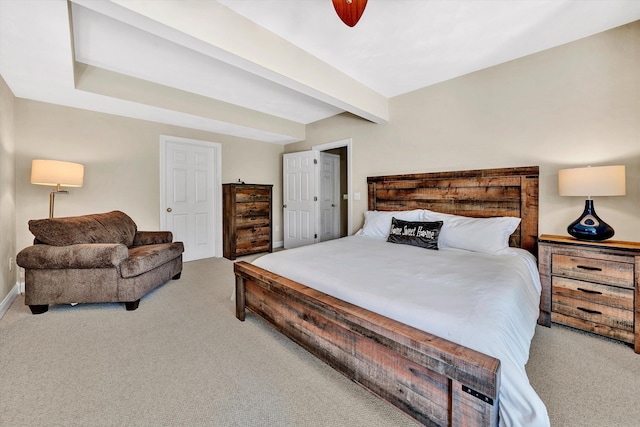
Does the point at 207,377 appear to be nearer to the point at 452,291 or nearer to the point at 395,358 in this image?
the point at 395,358

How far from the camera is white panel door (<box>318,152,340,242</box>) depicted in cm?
571

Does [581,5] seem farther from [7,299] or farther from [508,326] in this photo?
[7,299]

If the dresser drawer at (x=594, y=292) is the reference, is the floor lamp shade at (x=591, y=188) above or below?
above

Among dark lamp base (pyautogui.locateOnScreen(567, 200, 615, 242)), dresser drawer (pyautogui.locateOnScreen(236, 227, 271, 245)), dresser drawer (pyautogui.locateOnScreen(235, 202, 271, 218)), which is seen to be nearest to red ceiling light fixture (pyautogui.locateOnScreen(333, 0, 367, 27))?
dark lamp base (pyautogui.locateOnScreen(567, 200, 615, 242))

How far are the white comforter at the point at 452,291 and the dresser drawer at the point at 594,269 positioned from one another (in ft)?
0.61

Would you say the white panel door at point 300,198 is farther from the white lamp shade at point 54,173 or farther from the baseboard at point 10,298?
the baseboard at point 10,298

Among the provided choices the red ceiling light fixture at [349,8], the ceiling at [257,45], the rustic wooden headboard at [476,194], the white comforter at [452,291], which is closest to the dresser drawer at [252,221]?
the ceiling at [257,45]

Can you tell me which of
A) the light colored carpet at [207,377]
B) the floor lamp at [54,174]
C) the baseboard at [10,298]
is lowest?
the light colored carpet at [207,377]

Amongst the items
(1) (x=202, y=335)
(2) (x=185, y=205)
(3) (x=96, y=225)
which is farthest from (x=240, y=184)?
(1) (x=202, y=335)

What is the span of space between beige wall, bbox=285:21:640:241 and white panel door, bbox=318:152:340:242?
2.34m

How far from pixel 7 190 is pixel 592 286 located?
17.6ft

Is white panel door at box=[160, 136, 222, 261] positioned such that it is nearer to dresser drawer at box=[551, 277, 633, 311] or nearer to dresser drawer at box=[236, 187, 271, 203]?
dresser drawer at box=[236, 187, 271, 203]

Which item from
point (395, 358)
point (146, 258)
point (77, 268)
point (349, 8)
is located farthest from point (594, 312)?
point (77, 268)

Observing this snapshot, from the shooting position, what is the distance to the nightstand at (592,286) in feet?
6.23
